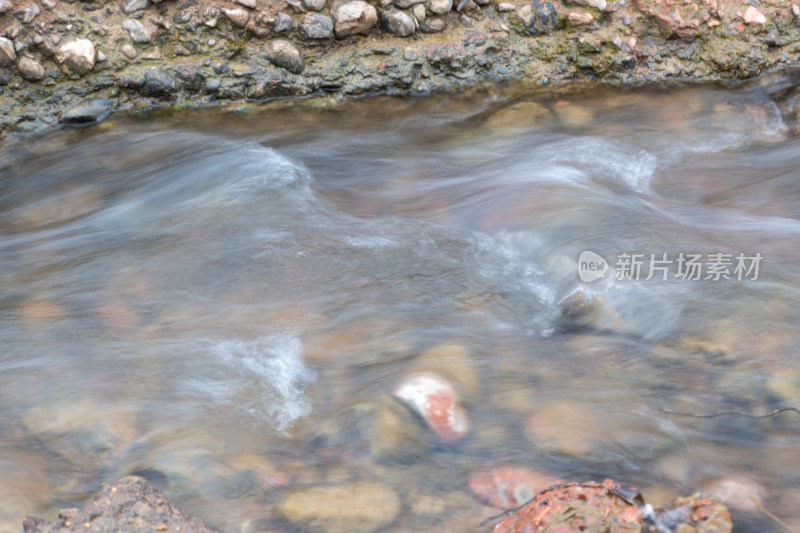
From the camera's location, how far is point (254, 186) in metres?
4.44

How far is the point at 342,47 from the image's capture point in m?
5.58

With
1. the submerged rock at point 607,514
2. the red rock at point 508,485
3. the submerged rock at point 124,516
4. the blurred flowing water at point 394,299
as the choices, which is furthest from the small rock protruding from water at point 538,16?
the submerged rock at point 124,516

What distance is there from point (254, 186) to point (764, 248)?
287 cm

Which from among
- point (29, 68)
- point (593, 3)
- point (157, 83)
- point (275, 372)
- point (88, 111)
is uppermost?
point (593, 3)

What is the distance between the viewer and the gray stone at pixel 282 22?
539 centimetres

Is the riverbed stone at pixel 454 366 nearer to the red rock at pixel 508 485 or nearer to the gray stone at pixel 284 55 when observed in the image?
the red rock at pixel 508 485

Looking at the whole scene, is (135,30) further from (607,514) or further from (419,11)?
(607,514)

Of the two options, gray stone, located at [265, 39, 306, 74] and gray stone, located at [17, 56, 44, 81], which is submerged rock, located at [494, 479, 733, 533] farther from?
gray stone, located at [17, 56, 44, 81]

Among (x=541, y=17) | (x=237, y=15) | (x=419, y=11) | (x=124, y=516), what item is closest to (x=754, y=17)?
(x=541, y=17)

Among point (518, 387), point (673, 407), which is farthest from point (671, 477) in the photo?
point (518, 387)

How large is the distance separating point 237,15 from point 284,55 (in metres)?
0.43

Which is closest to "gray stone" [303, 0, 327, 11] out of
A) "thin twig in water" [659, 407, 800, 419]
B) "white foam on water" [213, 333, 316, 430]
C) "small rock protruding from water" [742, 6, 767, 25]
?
"white foam on water" [213, 333, 316, 430]

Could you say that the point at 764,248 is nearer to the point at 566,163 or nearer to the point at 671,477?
the point at 566,163

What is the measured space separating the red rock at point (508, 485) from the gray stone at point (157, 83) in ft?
12.9
